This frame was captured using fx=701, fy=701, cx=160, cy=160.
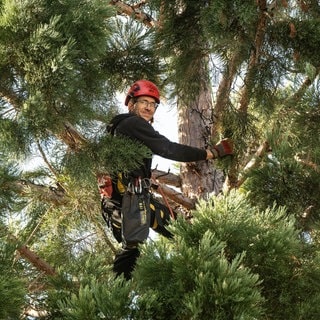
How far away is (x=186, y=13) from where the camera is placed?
13.8 feet

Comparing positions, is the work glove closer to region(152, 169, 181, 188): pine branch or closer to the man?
the man

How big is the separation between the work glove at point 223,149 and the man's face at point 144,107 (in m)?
0.49

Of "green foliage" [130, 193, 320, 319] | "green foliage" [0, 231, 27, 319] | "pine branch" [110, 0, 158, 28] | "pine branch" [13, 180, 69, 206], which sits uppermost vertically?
"pine branch" [110, 0, 158, 28]

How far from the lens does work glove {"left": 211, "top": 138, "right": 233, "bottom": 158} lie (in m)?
4.22

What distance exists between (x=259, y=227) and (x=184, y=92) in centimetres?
181

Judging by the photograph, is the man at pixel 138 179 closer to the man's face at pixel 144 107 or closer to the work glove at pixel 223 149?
the work glove at pixel 223 149

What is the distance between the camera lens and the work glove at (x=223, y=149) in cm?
422

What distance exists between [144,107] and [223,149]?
1.86 feet

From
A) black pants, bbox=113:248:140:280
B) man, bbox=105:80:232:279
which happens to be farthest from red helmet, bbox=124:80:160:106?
black pants, bbox=113:248:140:280

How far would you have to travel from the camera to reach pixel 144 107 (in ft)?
14.4

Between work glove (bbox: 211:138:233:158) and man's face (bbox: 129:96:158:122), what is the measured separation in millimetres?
489

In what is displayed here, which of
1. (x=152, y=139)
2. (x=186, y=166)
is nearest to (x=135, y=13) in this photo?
(x=186, y=166)

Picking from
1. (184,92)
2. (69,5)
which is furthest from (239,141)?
(69,5)

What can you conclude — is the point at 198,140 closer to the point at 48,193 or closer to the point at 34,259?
the point at 48,193
